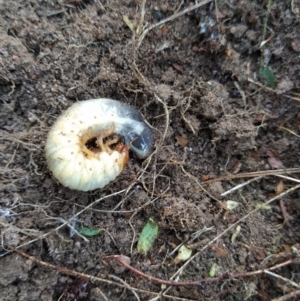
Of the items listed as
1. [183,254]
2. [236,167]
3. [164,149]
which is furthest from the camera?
[236,167]

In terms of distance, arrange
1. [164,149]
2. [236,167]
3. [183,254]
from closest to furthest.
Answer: [183,254] < [164,149] < [236,167]

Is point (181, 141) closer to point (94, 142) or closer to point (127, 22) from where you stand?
point (94, 142)

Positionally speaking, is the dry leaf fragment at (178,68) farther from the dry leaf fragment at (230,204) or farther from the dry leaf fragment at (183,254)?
the dry leaf fragment at (183,254)

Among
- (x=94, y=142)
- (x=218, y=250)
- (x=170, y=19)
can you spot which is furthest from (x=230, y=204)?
(x=170, y=19)

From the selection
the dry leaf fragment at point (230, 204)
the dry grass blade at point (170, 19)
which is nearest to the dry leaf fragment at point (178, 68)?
the dry grass blade at point (170, 19)

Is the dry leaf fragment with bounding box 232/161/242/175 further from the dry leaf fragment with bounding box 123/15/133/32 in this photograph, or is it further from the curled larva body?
the dry leaf fragment with bounding box 123/15/133/32

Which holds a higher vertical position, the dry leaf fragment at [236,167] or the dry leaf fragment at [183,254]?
the dry leaf fragment at [236,167]
